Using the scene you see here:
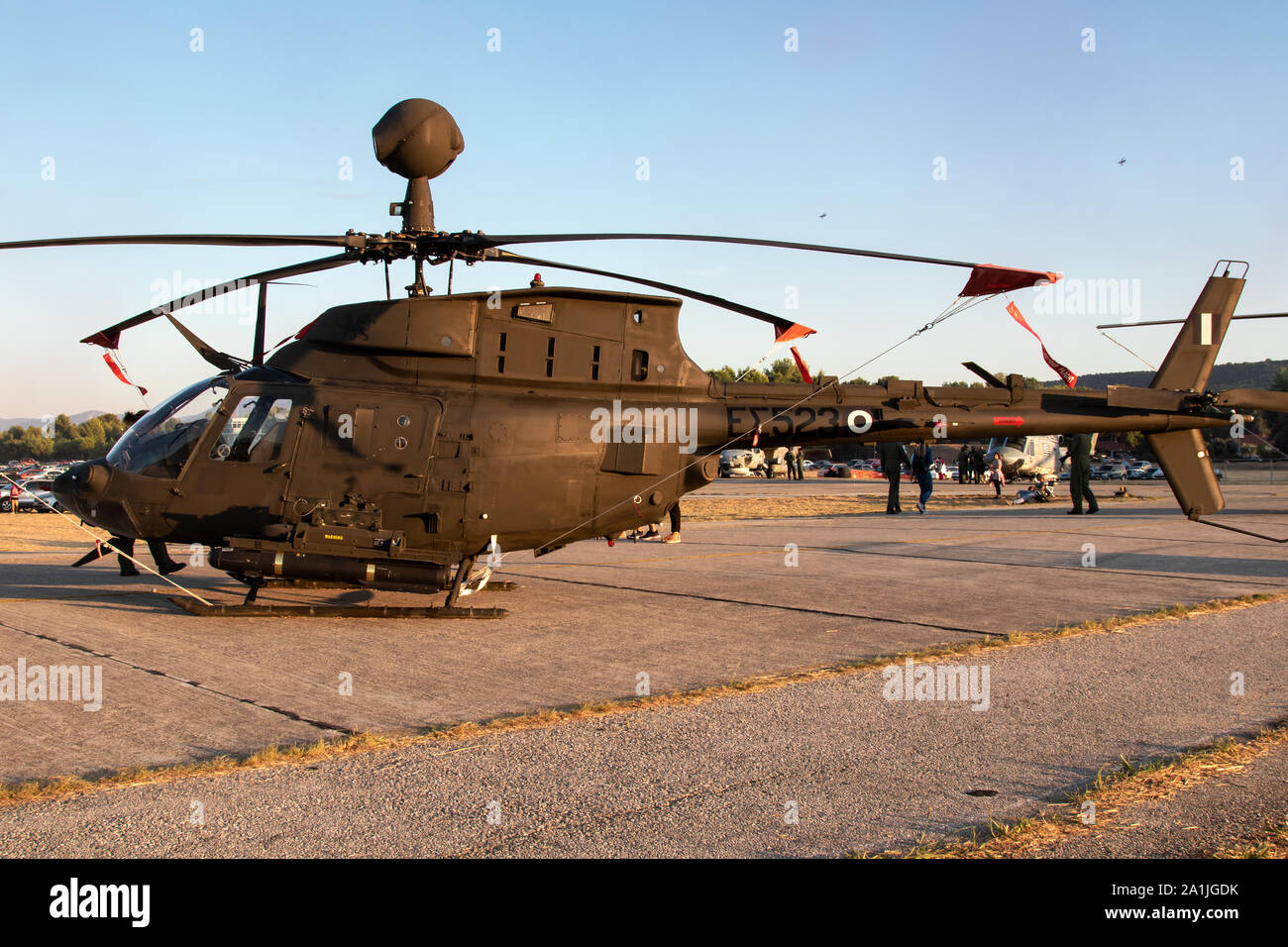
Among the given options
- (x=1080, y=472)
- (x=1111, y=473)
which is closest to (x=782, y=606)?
(x=1080, y=472)

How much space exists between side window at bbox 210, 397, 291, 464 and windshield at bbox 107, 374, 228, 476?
30 cm

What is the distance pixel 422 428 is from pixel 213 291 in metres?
2.54

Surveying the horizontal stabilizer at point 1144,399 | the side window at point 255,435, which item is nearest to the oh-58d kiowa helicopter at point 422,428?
the side window at point 255,435

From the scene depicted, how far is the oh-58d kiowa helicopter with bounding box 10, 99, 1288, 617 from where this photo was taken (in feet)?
30.7

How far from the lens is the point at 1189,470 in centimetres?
1174

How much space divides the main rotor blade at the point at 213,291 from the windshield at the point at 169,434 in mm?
843

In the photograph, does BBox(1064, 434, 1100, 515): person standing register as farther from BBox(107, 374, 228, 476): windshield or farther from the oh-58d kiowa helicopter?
BBox(107, 374, 228, 476): windshield

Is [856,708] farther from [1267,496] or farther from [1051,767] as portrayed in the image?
[1267,496]

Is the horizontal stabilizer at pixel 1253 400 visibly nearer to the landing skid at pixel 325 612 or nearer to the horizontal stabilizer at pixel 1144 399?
the horizontal stabilizer at pixel 1144 399

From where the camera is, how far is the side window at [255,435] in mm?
9719
